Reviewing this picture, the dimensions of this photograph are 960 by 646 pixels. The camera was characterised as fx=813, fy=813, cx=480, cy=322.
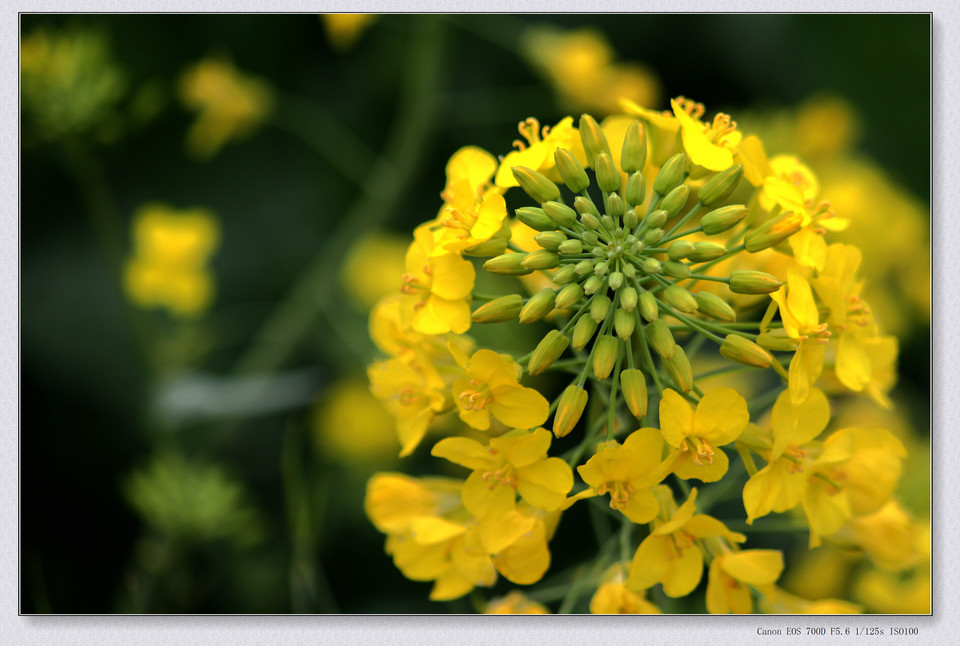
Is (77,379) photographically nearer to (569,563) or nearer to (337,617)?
(337,617)

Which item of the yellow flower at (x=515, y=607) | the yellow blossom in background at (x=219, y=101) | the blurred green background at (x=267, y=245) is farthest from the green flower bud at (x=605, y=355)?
the yellow blossom in background at (x=219, y=101)

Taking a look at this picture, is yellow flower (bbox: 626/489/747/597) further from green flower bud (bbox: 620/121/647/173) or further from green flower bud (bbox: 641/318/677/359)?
green flower bud (bbox: 620/121/647/173)

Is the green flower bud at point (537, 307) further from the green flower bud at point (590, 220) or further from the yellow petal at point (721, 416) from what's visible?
the yellow petal at point (721, 416)

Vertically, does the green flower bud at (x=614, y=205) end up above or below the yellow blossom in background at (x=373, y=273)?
above

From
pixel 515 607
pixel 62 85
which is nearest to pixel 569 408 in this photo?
pixel 515 607

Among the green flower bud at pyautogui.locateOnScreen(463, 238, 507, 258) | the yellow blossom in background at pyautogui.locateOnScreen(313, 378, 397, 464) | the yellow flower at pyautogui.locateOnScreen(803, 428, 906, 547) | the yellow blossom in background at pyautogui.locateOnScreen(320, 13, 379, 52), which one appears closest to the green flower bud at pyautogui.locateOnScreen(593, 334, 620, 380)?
the green flower bud at pyautogui.locateOnScreen(463, 238, 507, 258)

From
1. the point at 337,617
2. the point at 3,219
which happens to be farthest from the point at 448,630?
the point at 3,219
